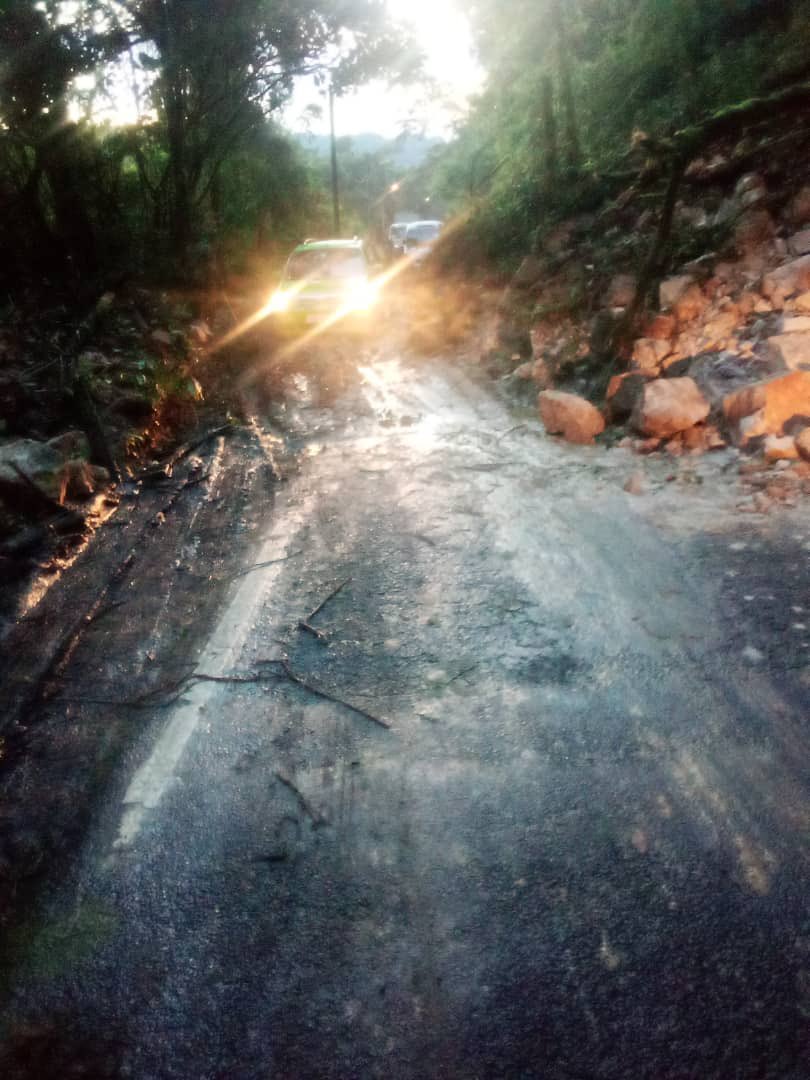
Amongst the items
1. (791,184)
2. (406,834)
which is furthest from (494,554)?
(791,184)

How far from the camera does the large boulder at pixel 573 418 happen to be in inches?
243

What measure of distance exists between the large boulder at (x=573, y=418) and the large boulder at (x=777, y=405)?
1.34 metres

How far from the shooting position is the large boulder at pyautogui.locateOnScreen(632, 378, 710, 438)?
5.65 metres

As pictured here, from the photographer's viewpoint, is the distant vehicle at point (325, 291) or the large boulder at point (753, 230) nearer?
the large boulder at point (753, 230)

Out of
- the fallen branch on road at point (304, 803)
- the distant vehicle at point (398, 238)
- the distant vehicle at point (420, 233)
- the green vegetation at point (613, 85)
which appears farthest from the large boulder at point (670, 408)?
the distant vehicle at point (420, 233)

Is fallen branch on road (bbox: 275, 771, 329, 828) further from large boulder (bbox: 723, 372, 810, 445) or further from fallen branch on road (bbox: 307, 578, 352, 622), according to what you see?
large boulder (bbox: 723, 372, 810, 445)

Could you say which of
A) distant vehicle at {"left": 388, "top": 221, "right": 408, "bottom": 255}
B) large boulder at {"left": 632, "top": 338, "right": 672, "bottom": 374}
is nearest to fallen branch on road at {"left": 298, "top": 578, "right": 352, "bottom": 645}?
large boulder at {"left": 632, "top": 338, "right": 672, "bottom": 374}

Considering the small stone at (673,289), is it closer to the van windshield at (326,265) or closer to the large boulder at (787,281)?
the large boulder at (787,281)

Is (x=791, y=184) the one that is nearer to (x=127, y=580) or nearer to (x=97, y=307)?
(x=127, y=580)

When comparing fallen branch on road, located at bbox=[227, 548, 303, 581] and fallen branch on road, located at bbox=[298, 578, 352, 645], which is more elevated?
fallen branch on road, located at bbox=[227, 548, 303, 581]

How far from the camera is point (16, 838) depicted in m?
2.45

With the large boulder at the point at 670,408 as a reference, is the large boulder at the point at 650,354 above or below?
above

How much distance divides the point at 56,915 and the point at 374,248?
21.6 meters

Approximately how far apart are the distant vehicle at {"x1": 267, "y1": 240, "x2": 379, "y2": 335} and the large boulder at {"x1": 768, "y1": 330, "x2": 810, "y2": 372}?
8.32 metres
